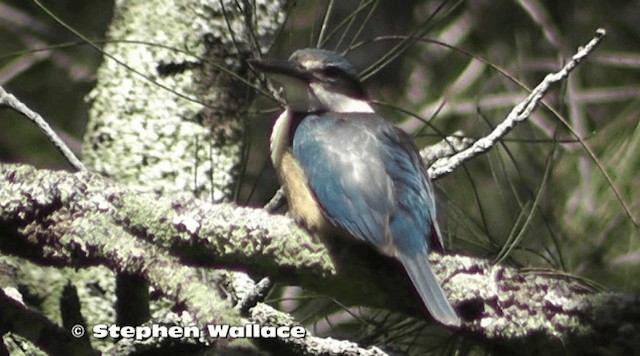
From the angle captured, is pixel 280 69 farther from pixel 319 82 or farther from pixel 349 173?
pixel 349 173

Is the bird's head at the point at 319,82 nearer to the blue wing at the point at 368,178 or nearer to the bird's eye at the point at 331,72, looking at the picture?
the bird's eye at the point at 331,72

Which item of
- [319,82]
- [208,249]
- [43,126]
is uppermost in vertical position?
[319,82]

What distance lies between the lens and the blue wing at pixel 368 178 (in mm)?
2357

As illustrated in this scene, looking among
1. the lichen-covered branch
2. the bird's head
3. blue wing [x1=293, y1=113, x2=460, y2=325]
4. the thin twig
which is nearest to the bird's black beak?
the bird's head

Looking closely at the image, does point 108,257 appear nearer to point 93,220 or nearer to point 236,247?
point 93,220

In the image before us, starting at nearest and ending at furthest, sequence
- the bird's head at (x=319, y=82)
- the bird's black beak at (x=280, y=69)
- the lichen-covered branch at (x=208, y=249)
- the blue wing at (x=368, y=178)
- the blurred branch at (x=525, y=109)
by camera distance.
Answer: the lichen-covered branch at (x=208, y=249) → the blurred branch at (x=525, y=109) → the blue wing at (x=368, y=178) → the bird's black beak at (x=280, y=69) → the bird's head at (x=319, y=82)

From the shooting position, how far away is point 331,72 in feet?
9.69

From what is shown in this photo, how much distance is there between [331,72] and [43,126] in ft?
2.90

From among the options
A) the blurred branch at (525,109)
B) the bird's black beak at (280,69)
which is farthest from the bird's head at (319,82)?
the blurred branch at (525,109)

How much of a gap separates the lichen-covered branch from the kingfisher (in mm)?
112

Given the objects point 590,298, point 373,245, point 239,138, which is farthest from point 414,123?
point 590,298

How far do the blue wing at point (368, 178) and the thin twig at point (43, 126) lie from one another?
1.64 feet

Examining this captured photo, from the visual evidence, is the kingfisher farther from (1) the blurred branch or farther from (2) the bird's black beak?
(1) the blurred branch

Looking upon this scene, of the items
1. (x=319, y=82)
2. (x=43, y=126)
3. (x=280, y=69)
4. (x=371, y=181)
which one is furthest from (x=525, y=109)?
(x=43, y=126)
